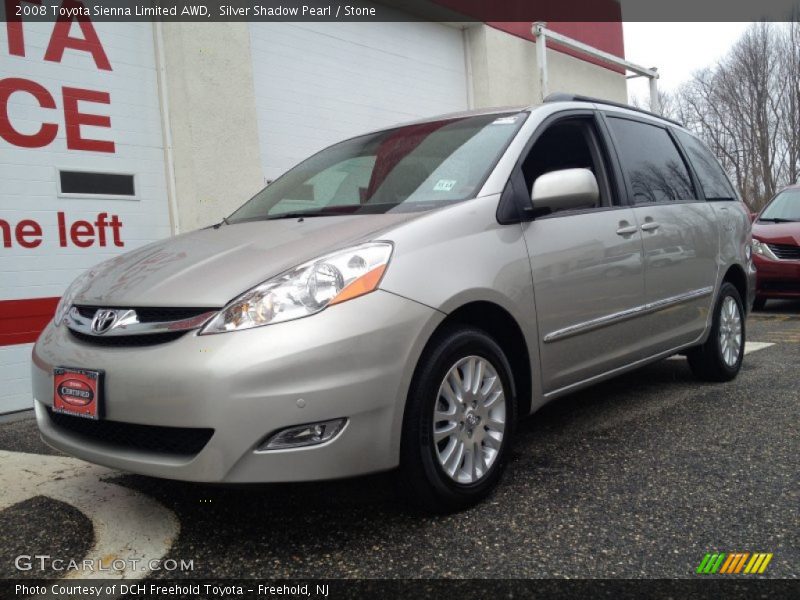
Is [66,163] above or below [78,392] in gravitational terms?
above

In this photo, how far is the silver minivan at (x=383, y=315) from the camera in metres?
2.17

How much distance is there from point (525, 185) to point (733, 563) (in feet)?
5.34

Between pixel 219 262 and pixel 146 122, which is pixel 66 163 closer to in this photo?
pixel 146 122

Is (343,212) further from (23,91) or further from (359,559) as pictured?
(23,91)

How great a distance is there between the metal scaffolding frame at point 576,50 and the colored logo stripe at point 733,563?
29.7 feet

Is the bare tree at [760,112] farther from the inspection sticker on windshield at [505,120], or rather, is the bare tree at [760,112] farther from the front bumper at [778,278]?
the inspection sticker on windshield at [505,120]

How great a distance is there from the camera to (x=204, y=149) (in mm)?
6645

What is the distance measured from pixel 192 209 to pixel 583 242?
14.3 feet

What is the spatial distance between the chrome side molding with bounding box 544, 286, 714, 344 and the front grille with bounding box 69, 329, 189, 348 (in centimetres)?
152

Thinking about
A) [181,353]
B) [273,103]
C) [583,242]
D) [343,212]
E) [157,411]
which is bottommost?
[157,411]

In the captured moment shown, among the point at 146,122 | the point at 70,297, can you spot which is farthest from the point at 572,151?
the point at 146,122

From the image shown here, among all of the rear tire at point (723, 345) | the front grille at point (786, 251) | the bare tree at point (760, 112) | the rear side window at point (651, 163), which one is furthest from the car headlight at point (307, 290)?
the bare tree at point (760, 112)

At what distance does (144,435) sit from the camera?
2.31m

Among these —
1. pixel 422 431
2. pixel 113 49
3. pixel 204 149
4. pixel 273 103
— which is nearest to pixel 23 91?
pixel 113 49
